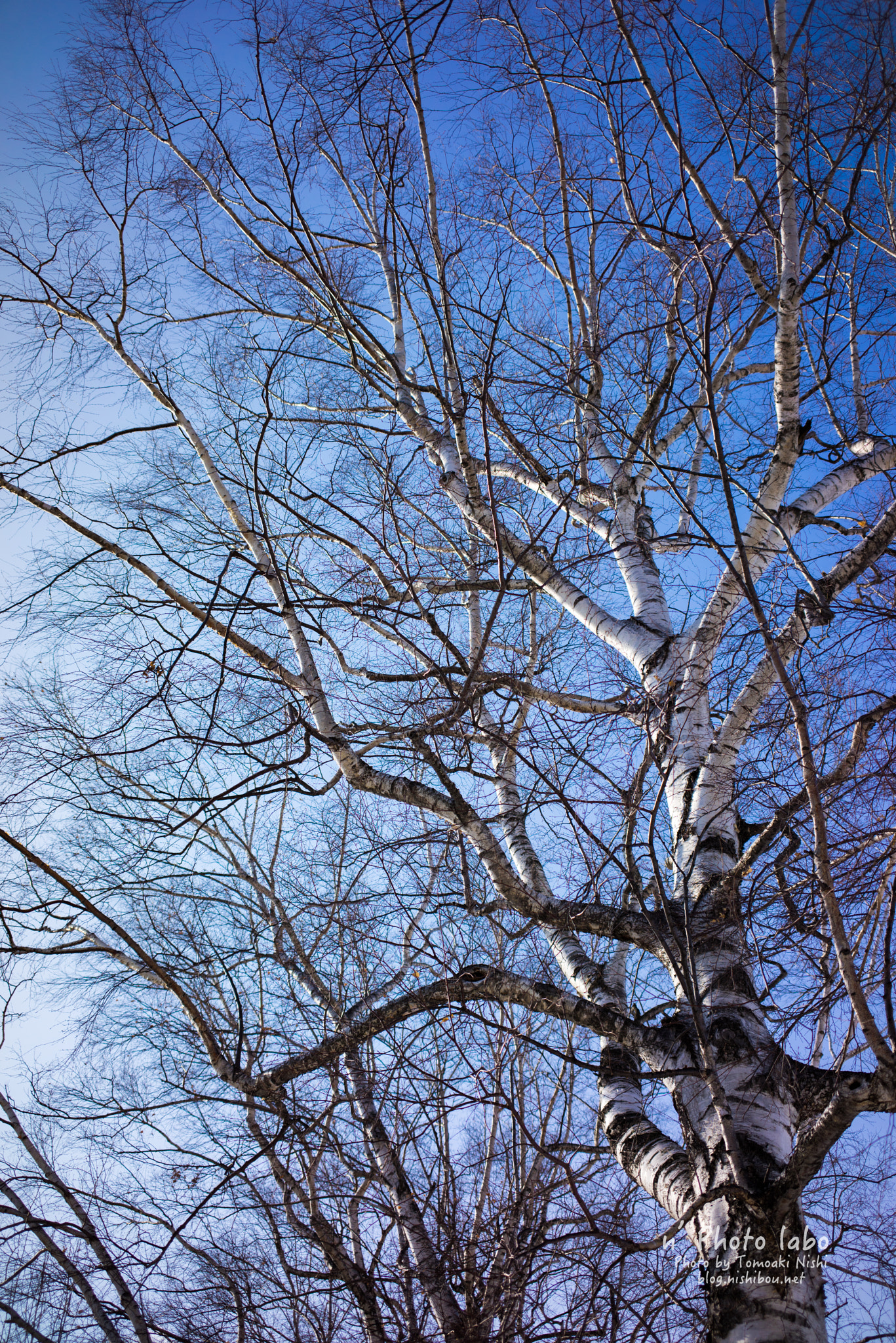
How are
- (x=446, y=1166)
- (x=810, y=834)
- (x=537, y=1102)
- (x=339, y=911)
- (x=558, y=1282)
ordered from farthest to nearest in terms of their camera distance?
(x=537, y=1102) < (x=339, y=911) < (x=810, y=834) < (x=558, y=1282) < (x=446, y=1166)

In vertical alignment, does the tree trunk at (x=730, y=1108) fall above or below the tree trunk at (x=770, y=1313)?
above

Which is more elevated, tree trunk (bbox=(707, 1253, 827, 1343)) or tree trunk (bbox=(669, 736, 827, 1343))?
tree trunk (bbox=(669, 736, 827, 1343))

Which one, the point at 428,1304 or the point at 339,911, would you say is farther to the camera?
the point at 339,911

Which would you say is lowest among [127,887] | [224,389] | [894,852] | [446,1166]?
[446,1166]

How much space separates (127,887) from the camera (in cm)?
448

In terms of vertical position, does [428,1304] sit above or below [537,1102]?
below

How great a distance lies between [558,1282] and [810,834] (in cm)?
187

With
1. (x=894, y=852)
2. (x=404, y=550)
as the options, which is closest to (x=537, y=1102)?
(x=894, y=852)

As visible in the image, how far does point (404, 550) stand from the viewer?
9.45 ft

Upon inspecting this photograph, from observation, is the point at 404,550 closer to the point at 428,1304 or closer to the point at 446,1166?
the point at 446,1166

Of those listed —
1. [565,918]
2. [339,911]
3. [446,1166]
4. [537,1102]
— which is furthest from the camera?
[537,1102]

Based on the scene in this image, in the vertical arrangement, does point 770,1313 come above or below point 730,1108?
below

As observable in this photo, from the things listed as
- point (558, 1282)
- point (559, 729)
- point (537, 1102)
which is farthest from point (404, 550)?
point (537, 1102)

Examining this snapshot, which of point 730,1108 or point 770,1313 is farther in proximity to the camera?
point 730,1108
